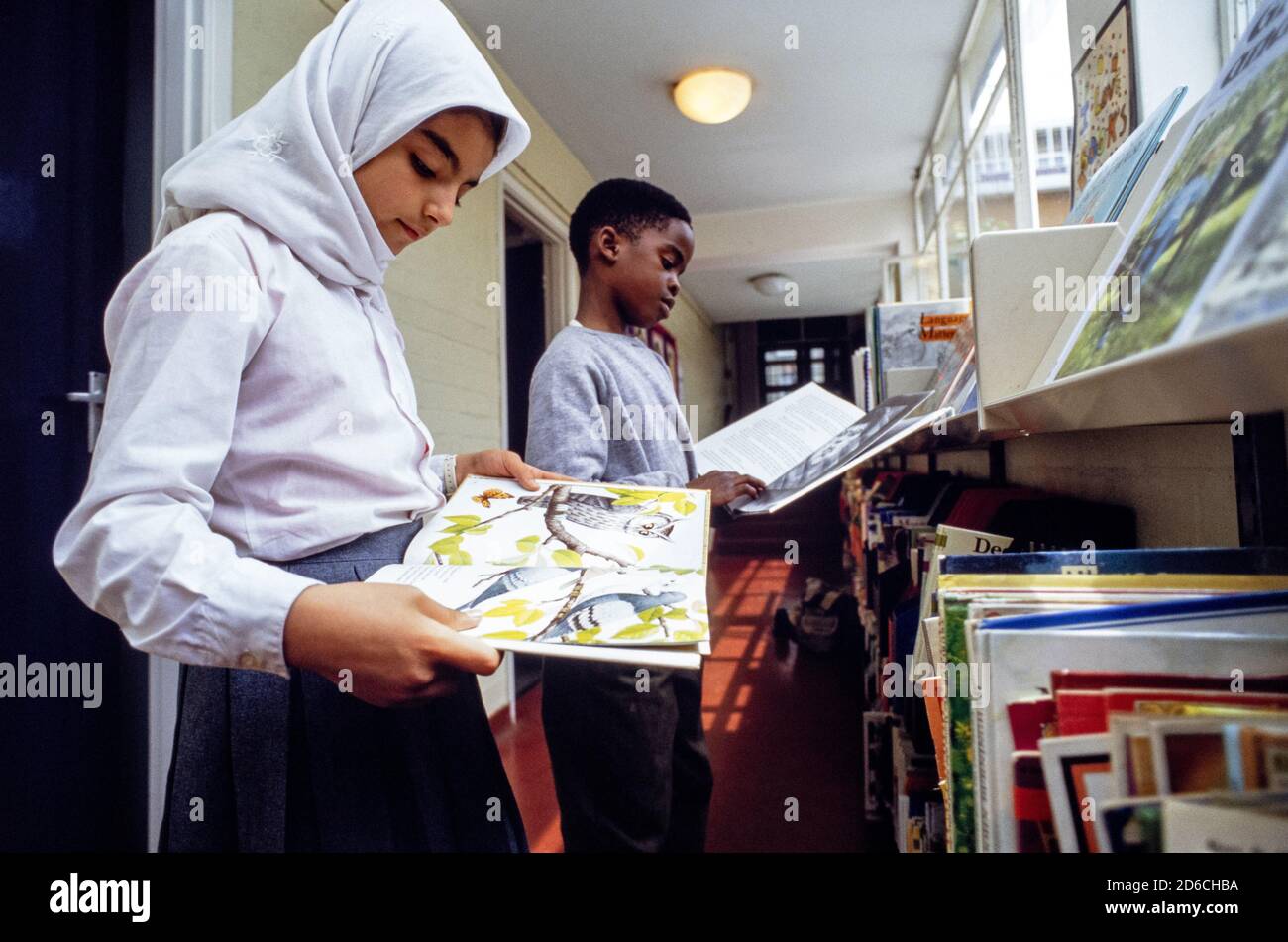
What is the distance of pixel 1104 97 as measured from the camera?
47.6 inches

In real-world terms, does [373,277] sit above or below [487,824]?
above

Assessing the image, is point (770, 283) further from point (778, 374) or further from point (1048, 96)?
point (1048, 96)

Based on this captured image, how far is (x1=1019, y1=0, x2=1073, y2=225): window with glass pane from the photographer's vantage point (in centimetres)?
171

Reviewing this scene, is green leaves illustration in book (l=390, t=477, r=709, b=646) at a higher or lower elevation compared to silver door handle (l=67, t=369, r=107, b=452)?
lower

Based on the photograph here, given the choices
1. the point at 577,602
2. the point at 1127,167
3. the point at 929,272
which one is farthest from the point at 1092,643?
the point at 929,272

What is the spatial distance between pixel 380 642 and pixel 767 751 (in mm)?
2125

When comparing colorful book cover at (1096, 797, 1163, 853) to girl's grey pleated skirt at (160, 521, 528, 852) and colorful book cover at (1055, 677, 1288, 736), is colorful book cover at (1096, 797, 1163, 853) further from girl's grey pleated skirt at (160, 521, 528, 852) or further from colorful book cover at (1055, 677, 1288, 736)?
girl's grey pleated skirt at (160, 521, 528, 852)

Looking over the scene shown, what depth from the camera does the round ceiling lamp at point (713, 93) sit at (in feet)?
9.37

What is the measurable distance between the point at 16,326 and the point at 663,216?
1.21m

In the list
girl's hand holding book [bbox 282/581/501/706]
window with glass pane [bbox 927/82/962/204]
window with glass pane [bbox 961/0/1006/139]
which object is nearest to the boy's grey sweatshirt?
girl's hand holding book [bbox 282/581/501/706]

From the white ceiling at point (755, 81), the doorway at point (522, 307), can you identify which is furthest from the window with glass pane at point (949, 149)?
the doorway at point (522, 307)

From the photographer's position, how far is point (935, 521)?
4.14 ft

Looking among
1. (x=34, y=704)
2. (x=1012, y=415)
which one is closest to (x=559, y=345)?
(x=1012, y=415)
